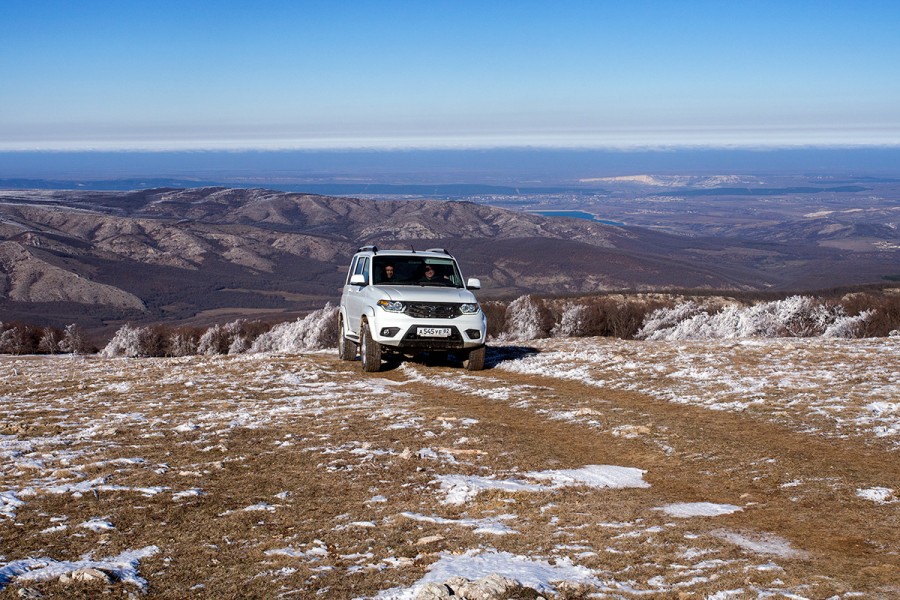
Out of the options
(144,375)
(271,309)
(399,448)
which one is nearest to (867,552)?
(399,448)

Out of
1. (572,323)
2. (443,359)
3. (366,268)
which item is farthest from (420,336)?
(572,323)

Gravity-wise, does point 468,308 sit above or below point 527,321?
above

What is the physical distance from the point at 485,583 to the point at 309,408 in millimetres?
8562

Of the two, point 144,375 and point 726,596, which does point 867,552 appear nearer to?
point 726,596

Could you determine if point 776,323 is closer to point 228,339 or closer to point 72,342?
point 228,339

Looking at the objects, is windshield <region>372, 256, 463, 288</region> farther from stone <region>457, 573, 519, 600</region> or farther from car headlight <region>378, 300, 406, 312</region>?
stone <region>457, 573, 519, 600</region>

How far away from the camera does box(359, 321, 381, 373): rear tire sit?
58.0 ft

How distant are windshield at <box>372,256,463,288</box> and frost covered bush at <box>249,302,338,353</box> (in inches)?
2346

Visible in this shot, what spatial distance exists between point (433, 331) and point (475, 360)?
5.02 ft

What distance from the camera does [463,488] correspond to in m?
8.14

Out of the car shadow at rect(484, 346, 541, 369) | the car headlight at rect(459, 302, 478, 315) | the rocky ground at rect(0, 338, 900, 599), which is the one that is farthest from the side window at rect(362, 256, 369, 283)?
the rocky ground at rect(0, 338, 900, 599)

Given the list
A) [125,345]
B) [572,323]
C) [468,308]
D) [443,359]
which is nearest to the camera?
[468,308]

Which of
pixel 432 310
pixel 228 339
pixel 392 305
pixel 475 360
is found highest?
pixel 392 305

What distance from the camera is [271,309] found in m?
187
